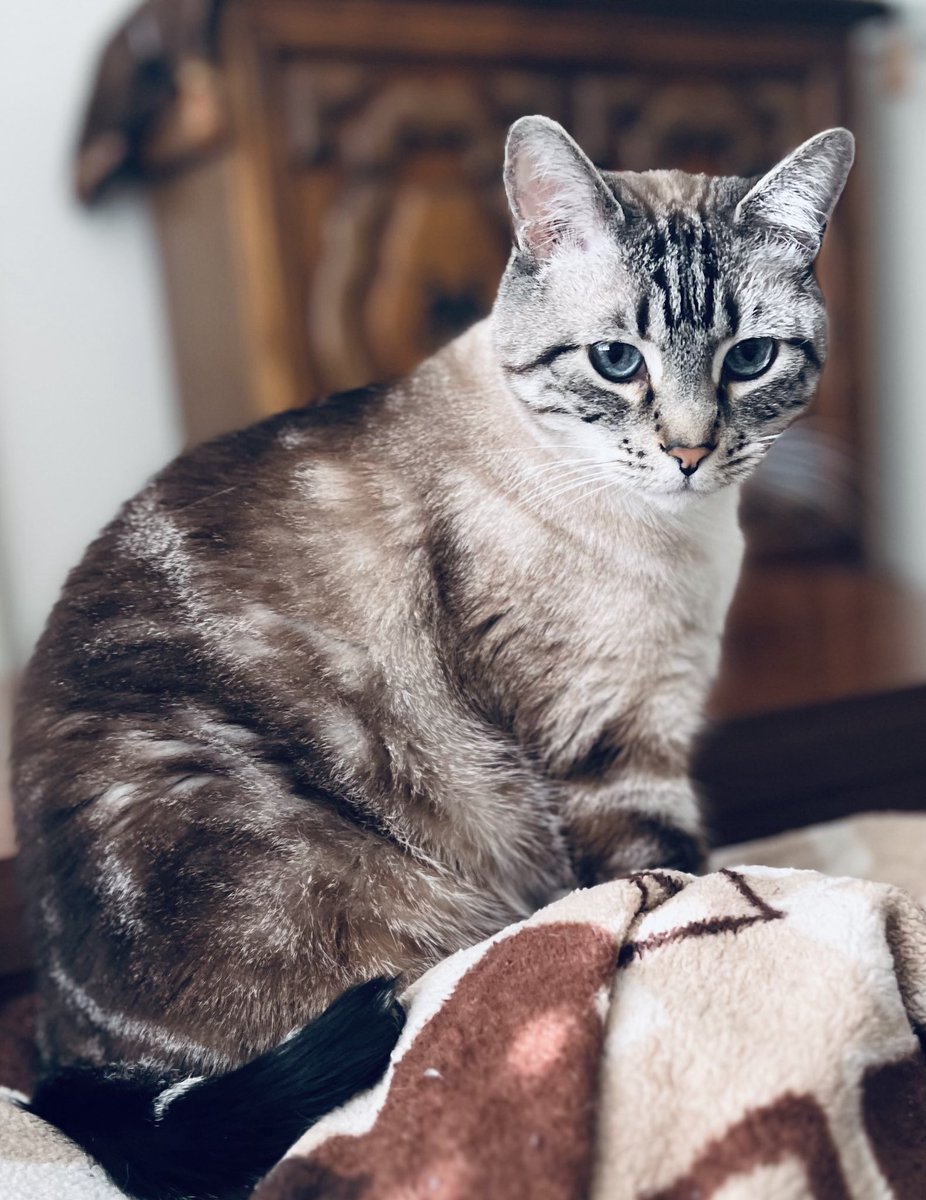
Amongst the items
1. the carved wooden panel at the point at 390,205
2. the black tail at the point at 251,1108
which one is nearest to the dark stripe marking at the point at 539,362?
the black tail at the point at 251,1108

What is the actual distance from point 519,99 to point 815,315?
140cm

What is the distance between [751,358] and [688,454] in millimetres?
115

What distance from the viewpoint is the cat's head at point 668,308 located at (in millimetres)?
934

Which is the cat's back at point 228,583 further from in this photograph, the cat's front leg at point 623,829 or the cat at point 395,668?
the cat's front leg at point 623,829

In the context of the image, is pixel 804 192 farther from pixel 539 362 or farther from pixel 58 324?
pixel 58 324

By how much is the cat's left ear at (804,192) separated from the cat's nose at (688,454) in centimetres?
20

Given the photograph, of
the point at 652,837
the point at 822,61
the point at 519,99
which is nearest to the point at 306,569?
the point at 652,837

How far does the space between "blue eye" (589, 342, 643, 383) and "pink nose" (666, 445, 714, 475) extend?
81mm

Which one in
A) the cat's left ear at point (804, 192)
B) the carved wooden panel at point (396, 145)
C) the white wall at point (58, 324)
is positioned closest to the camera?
the cat's left ear at point (804, 192)

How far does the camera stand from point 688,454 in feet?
3.07

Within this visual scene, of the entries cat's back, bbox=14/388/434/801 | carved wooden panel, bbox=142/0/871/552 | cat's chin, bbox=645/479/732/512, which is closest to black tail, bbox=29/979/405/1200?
cat's back, bbox=14/388/434/801

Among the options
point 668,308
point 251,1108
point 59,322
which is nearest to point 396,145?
point 59,322

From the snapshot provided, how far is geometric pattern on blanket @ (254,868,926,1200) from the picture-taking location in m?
0.65

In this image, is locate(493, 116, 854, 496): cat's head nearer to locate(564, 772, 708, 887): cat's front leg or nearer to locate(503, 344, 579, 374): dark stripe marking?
locate(503, 344, 579, 374): dark stripe marking
